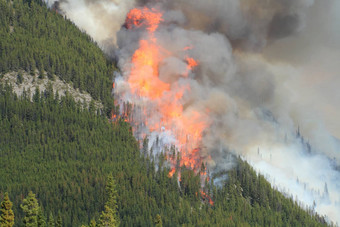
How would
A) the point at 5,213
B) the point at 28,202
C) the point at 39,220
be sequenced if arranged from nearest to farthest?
the point at 5,213
the point at 39,220
the point at 28,202

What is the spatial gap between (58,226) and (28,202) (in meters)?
20.8

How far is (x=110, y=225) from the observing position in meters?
195

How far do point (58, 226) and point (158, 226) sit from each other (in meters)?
44.4

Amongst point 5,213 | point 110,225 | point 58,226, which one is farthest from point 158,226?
point 5,213

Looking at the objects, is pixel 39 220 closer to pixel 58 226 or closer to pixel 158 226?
pixel 58 226

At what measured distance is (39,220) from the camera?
156000 mm

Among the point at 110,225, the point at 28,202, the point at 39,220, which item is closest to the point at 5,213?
the point at 39,220

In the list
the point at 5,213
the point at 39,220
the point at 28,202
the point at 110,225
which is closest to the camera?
the point at 5,213

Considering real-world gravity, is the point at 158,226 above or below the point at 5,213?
above

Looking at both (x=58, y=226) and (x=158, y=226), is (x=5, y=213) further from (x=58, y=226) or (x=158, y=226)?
(x=158, y=226)

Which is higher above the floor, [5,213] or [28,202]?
[28,202]

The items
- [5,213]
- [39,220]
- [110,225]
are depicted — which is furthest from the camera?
[110,225]

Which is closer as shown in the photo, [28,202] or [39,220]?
[39,220]

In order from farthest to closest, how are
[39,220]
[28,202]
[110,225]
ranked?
[110,225]
[28,202]
[39,220]
